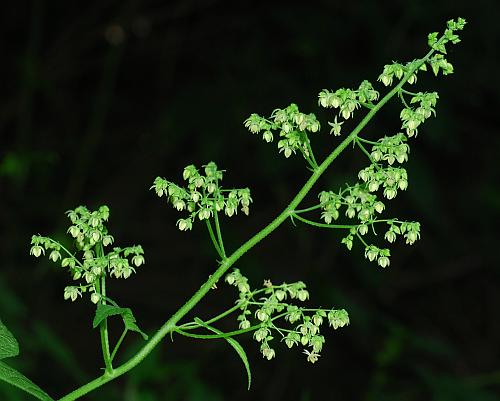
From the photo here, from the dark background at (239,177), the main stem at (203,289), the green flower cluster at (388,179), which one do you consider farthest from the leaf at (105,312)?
the dark background at (239,177)

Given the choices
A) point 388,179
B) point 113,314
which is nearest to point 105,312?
point 113,314

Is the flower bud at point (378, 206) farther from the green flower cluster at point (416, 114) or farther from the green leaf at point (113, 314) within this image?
the green leaf at point (113, 314)

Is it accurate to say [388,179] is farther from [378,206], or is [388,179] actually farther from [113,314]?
[113,314]

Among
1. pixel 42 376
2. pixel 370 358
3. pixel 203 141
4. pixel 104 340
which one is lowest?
pixel 104 340

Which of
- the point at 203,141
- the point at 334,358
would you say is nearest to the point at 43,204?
the point at 203,141

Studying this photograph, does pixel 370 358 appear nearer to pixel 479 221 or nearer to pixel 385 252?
pixel 479 221

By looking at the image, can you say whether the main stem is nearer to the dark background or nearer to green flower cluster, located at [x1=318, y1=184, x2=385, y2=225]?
green flower cluster, located at [x1=318, y1=184, x2=385, y2=225]
